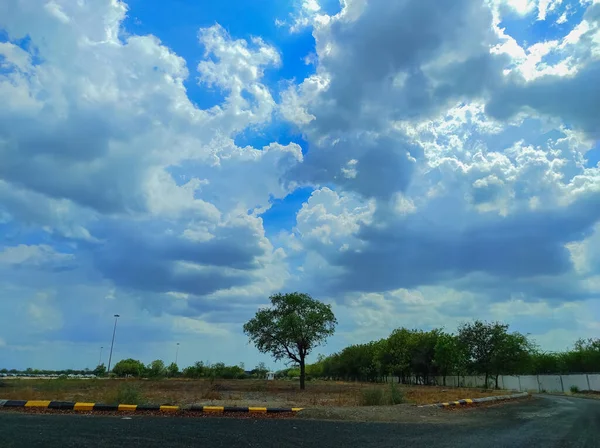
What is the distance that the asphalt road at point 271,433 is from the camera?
10695 millimetres

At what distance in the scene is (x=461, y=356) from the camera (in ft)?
183

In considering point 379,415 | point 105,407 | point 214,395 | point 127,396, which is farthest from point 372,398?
point 105,407

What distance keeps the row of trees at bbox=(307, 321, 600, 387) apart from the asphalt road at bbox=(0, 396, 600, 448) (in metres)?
37.2

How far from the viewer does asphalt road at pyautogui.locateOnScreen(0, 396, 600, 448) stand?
1070cm

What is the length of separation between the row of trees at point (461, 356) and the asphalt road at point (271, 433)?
3724 centimetres

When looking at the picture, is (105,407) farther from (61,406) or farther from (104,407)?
(61,406)

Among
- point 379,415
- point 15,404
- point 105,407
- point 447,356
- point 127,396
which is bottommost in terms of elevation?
point 379,415

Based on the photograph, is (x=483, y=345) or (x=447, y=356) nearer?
(x=483, y=345)

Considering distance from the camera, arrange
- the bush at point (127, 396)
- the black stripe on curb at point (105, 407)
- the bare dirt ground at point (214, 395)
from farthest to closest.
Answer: the bare dirt ground at point (214, 395) → the bush at point (127, 396) → the black stripe on curb at point (105, 407)

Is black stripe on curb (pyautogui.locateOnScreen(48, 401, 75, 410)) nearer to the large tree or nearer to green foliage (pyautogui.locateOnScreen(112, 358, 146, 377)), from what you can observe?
the large tree

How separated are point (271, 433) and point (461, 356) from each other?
4911 centimetres

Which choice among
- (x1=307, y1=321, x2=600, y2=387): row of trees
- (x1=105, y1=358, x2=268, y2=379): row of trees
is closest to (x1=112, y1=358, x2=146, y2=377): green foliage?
(x1=105, y1=358, x2=268, y2=379): row of trees

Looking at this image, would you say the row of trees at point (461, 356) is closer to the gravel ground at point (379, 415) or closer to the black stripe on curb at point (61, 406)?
the gravel ground at point (379, 415)

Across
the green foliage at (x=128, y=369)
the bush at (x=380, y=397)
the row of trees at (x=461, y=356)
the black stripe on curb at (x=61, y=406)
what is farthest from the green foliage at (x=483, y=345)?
the green foliage at (x=128, y=369)
